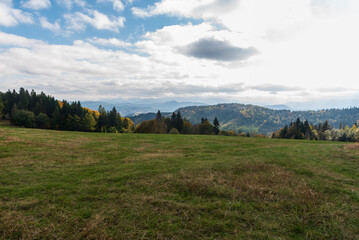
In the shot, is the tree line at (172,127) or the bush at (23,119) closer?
the bush at (23,119)

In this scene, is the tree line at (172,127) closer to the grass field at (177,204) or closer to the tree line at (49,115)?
the tree line at (49,115)

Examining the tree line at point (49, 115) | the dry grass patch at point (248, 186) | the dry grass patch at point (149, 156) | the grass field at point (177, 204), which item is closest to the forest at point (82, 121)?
the tree line at point (49, 115)

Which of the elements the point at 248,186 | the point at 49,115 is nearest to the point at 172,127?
the point at 49,115

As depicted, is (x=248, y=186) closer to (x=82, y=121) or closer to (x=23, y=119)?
(x=82, y=121)

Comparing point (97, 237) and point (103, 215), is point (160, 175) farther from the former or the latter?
point (97, 237)

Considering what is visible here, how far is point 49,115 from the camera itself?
92.2 m

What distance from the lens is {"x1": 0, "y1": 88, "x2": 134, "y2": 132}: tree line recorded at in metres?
73.6

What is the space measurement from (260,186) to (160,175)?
5967mm

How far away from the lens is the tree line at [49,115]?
241 ft

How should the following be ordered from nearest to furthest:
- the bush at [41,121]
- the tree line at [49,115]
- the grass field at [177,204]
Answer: the grass field at [177,204] < the tree line at [49,115] < the bush at [41,121]

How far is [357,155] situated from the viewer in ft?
54.6

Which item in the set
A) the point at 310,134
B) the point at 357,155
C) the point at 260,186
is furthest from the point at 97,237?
the point at 310,134

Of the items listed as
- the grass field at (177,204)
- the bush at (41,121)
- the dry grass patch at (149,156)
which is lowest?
the dry grass patch at (149,156)

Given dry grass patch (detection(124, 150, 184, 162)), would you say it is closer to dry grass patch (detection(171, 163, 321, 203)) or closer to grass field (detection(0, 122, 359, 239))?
grass field (detection(0, 122, 359, 239))
